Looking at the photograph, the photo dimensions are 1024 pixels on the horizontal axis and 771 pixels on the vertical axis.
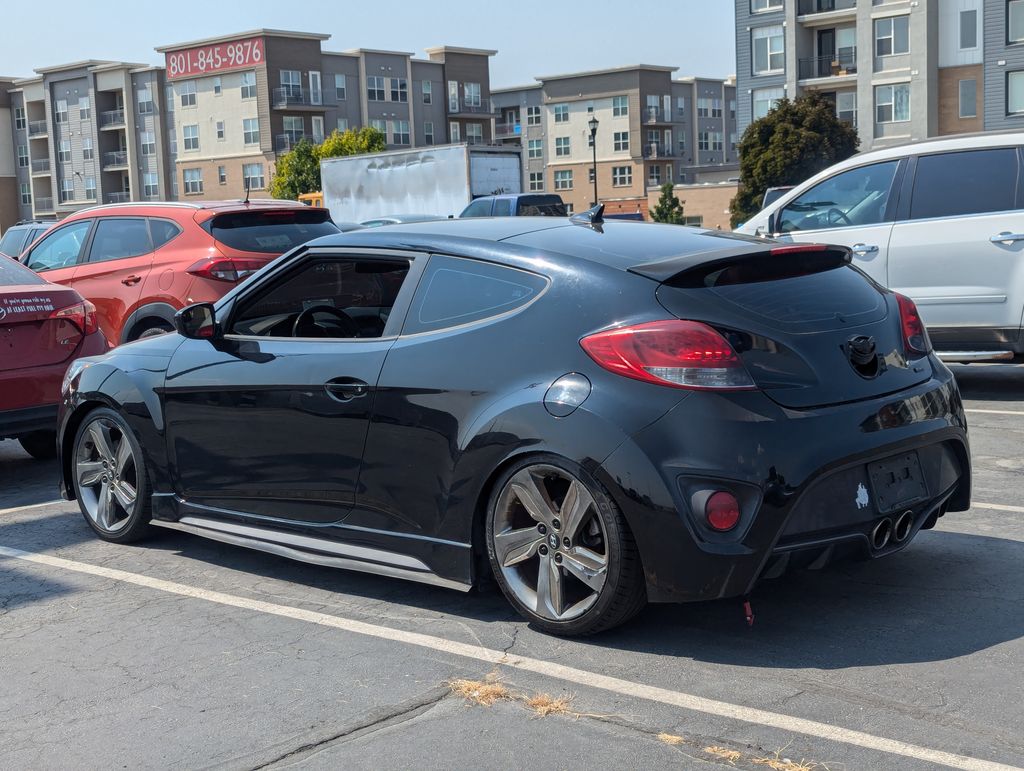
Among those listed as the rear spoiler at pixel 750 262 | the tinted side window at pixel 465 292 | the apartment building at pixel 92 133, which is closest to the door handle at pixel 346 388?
the tinted side window at pixel 465 292

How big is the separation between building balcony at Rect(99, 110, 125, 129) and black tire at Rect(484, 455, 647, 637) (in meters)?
103

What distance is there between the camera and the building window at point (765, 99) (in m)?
67.9

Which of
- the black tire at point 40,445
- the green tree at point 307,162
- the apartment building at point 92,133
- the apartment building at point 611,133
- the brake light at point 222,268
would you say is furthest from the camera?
the apartment building at point 611,133

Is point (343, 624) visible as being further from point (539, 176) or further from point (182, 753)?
point (539, 176)

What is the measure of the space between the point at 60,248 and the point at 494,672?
9104 mm

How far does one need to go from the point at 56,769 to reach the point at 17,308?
16.7 ft

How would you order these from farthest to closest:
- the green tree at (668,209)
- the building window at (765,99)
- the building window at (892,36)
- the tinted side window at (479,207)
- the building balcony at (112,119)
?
the building balcony at (112,119)
the green tree at (668,209)
the building window at (765,99)
the building window at (892,36)
the tinted side window at (479,207)

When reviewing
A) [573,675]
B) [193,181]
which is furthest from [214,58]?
[573,675]

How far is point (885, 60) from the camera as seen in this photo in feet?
209

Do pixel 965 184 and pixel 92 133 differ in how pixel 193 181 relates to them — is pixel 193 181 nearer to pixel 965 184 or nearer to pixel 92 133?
pixel 92 133

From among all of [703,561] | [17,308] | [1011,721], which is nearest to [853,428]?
[703,561]

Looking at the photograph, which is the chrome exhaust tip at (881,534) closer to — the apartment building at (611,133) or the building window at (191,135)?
the apartment building at (611,133)

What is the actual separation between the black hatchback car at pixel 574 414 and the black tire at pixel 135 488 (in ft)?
1.64

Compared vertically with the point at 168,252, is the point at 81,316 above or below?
below
